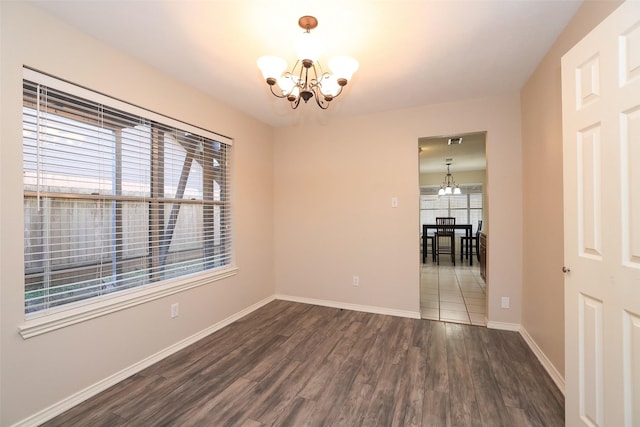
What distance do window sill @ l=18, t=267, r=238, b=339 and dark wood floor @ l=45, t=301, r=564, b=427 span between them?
531 mm

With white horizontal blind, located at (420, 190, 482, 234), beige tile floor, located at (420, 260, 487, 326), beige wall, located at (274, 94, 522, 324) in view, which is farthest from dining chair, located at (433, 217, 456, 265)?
beige wall, located at (274, 94, 522, 324)

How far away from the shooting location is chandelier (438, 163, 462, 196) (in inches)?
273

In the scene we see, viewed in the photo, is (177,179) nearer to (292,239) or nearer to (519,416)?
(292,239)

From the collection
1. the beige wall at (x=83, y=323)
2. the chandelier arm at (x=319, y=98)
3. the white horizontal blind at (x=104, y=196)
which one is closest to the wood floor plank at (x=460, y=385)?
the chandelier arm at (x=319, y=98)

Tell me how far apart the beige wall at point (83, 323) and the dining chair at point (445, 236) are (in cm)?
543

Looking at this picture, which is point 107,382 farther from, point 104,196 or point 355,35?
point 355,35

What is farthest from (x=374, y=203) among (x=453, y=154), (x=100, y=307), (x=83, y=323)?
(x=453, y=154)

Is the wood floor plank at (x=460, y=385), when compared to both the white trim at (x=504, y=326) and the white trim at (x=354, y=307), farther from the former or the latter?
the white trim at (x=354, y=307)

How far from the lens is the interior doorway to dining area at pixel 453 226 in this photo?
3.52 meters

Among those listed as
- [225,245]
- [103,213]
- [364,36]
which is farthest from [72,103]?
[364,36]

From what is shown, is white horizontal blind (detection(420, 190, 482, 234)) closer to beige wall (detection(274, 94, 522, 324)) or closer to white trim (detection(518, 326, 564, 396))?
beige wall (detection(274, 94, 522, 324))

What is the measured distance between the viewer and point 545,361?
82.6 inches

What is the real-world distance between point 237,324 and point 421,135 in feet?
9.79

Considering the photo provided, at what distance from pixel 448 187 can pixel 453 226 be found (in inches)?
45.6
